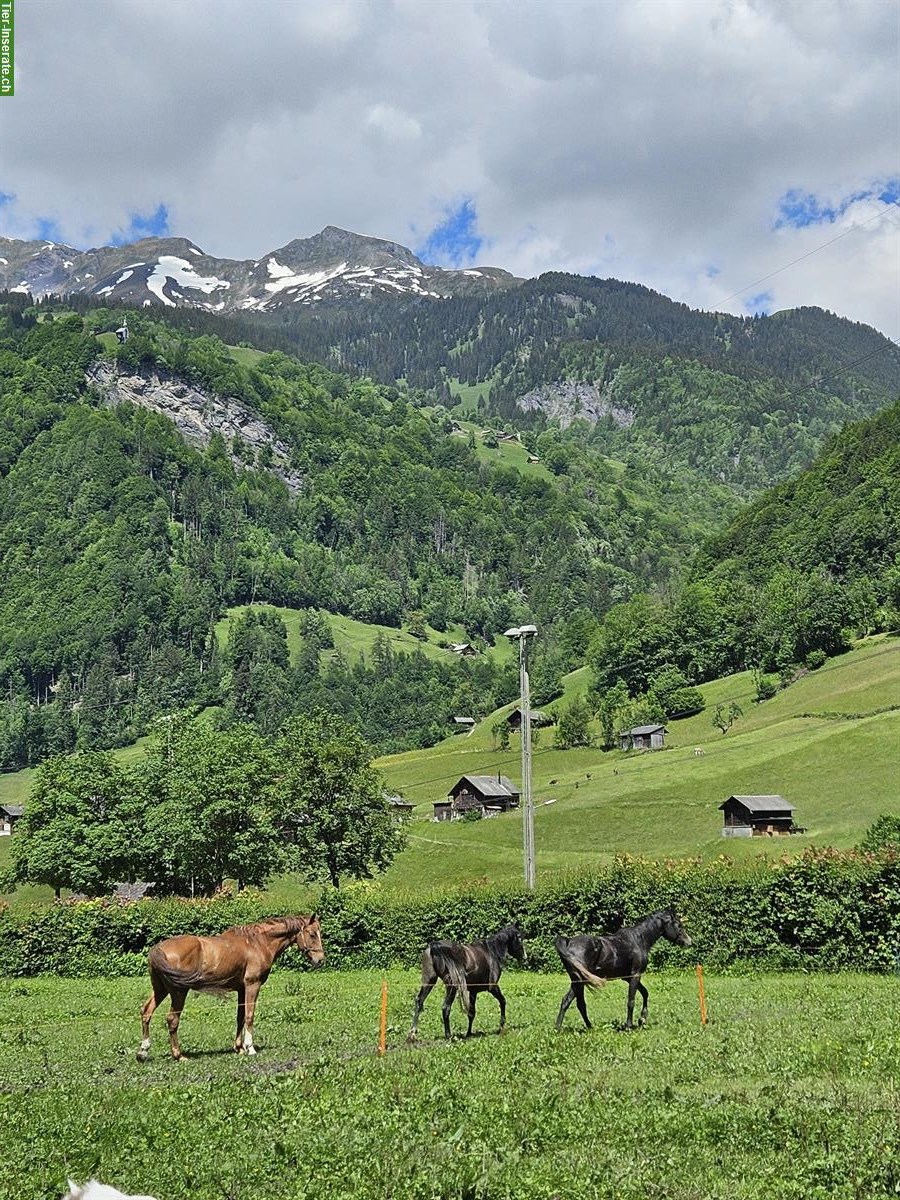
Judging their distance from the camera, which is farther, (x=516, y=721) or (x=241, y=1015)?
(x=516, y=721)

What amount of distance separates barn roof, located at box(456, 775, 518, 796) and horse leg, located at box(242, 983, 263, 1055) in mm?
105166

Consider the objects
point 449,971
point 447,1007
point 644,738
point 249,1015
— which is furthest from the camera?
point 644,738

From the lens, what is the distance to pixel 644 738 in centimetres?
13575

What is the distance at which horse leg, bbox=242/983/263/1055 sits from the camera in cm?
1831

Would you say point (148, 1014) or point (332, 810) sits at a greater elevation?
point (332, 810)

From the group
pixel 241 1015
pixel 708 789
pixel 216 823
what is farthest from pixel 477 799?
pixel 241 1015

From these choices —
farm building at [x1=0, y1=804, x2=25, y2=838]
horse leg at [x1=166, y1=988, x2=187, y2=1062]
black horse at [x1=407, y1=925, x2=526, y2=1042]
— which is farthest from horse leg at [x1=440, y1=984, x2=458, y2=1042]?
farm building at [x1=0, y1=804, x2=25, y2=838]

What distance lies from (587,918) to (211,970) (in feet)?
65.4

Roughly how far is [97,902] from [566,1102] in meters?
37.6

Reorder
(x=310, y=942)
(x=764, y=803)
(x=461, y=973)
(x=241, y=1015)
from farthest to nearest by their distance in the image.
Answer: (x=764, y=803), (x=310, y=942), (x=461, y=973), (x=241, y=1015)

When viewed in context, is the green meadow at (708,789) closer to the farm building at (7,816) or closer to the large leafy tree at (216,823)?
the large leafy tree at (216,823)

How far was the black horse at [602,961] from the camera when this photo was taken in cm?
1962

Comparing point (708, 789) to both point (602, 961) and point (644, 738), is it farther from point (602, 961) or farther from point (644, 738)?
point (602, 961)

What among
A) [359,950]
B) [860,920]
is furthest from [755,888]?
[359,950]
